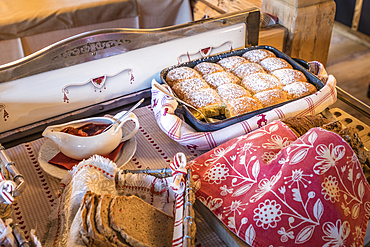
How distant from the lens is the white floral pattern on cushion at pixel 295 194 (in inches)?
22.8

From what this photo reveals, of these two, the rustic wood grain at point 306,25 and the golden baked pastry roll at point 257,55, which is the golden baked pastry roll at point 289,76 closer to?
the golden baked pastry roll at point 257,55

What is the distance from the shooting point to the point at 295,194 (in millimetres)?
593

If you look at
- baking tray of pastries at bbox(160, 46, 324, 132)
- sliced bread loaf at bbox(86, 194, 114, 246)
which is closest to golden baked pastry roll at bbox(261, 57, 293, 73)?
baking tray of pastries at bbox(160, 46, 324, 132)

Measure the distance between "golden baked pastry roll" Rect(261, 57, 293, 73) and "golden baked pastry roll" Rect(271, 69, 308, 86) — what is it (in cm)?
3

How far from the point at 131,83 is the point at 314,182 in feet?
2.42

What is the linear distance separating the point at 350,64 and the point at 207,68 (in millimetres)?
2150

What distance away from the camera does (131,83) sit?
1141 millimetres

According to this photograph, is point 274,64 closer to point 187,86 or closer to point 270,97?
point 270,97

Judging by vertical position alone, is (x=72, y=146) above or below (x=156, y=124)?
above

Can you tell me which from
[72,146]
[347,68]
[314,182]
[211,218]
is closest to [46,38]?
[72,146]

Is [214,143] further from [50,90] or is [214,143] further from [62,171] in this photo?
[50,90]

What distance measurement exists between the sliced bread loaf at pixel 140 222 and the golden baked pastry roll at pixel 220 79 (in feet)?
1.78

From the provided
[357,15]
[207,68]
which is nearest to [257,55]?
[207,68]

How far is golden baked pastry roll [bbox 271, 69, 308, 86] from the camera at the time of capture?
1.03m
